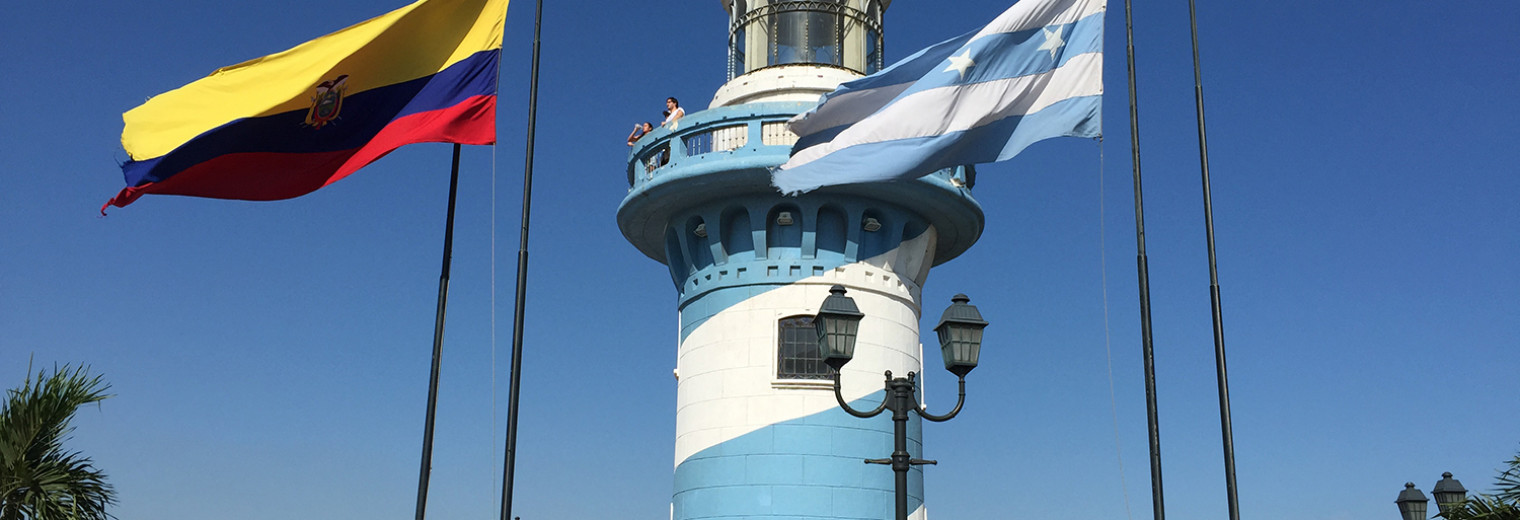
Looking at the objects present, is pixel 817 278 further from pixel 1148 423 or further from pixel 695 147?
pixel 1148 423

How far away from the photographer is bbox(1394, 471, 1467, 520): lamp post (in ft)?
63.3

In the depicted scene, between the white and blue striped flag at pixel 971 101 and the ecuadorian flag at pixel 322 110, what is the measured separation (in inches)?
140

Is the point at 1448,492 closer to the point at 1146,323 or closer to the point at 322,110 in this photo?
the point at 1146,323

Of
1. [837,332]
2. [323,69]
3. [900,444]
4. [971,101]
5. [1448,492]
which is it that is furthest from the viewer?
[1448,492]

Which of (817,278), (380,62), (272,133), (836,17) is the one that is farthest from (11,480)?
(836,17)

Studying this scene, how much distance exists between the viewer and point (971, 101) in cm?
1497

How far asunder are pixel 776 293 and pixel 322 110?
8.59 m

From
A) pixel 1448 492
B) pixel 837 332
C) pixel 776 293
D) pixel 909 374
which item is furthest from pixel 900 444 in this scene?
pixel 1448 492

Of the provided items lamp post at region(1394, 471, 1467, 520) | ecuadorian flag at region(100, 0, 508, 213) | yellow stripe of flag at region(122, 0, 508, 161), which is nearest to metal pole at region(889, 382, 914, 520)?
ecuadorian flag at region(100, 0, 508, 213)

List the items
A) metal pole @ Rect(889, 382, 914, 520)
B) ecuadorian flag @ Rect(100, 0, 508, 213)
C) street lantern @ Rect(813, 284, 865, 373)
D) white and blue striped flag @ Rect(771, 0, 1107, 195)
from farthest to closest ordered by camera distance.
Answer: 1. white and blue striped flag @ Rect(771, 0, 1107, 195)
2. ecuadorian flag @ Rect(100, 0, 508, 213)
3. street lantern @ Rect(813, 284, 865, 373)
4. metal pole @ Rect(889, 382, 914, 520)

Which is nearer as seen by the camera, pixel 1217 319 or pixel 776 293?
pixel 1217 319

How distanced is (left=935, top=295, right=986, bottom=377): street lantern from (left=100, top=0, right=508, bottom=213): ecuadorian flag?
507cm

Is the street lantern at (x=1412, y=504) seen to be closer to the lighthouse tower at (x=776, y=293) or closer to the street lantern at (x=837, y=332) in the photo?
the lighthouse tower at (x=776, y=293)

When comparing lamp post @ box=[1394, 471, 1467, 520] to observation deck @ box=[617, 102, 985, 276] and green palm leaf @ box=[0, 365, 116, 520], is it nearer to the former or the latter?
observation deck @ box=[617, 102, 985, 276]
